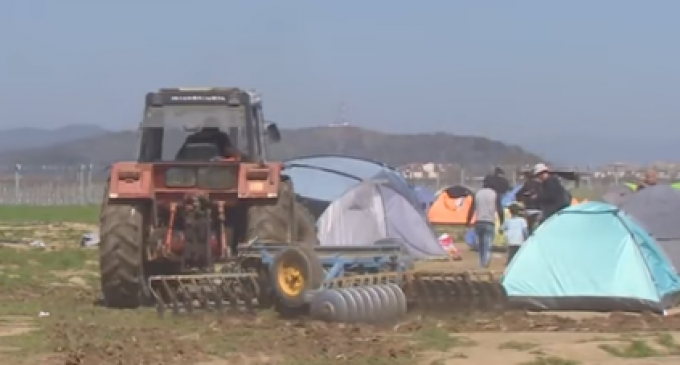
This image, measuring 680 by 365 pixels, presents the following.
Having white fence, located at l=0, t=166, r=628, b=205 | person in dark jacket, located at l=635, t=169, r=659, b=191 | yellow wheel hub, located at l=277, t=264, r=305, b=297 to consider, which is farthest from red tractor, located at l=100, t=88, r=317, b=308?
white fence, located at l=0, t=166, r=628, b=205

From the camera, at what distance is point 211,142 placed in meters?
15.5

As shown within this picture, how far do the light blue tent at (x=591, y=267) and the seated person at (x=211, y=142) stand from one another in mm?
3347

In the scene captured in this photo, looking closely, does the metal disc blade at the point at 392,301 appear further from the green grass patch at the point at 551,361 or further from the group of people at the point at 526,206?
the group of people at the point at 526,206

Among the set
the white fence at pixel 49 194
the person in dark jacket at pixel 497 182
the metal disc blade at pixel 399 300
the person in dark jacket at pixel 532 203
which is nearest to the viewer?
the metal disc blade at pixel 399 300

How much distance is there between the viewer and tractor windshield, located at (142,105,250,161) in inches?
603

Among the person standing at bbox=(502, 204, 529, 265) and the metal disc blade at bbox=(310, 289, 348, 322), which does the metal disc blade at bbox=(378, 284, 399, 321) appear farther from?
the person standing at bbox=(502, 204, 529, 265)

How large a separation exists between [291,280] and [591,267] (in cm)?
354

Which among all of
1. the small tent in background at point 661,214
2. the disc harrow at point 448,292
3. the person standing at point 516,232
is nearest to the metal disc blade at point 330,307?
the disc harrow at point 448,292

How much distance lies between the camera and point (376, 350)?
35.2ft

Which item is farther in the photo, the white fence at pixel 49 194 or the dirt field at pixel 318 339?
the white fence at pixel 49 194

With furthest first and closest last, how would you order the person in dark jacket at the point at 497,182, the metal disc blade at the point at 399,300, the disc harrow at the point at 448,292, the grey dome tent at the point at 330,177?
the grey dome tent at the point at 330,177
the person in dark jacket at the point at 497,182
the disc harrow at the point at 448,292
the metal disc blade at the point at 399,300

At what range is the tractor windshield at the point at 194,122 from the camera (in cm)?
1533

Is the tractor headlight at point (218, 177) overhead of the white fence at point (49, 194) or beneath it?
overhead

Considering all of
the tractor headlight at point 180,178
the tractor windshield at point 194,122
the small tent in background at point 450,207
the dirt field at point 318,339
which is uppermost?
the tractor windshield at point 194,122
